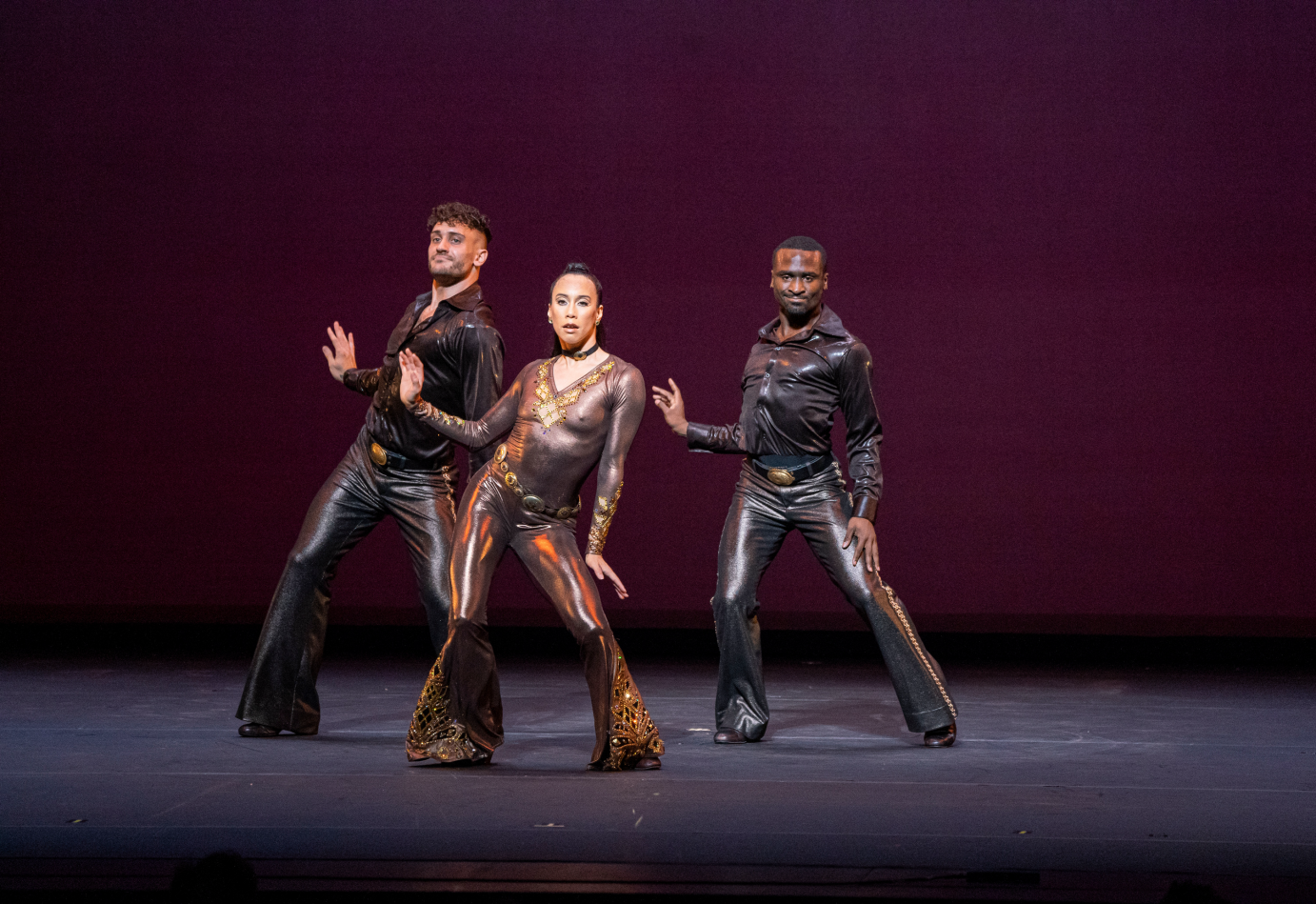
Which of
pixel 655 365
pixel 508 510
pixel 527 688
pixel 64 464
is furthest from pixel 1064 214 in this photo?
pixel 64 464

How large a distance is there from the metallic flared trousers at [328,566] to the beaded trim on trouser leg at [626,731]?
0.71m

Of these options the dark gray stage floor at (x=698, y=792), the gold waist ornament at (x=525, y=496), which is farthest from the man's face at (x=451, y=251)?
the dark gray stage floor at (x=698, y=792)

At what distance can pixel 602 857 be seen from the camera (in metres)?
2.92

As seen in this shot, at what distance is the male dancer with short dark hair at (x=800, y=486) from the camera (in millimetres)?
4467

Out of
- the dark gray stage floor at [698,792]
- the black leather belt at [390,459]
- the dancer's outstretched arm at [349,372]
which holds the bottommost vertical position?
the dark gray stage floor at [698,792]

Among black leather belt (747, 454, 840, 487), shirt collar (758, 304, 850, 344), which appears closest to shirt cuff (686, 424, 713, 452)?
black leather belt (747, 454, 840, 487)

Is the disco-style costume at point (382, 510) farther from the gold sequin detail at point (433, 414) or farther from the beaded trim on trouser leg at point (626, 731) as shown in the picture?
the beaded trim on trouser leg at point (626, 731)

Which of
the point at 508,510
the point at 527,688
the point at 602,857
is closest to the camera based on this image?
the point at 602,857

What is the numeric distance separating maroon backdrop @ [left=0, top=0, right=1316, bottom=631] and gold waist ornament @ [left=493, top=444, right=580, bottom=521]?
2.95 metres

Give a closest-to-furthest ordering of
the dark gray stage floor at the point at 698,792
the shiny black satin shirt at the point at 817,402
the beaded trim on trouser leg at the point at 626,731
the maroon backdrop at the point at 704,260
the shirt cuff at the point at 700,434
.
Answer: the dark gray stage floor at the point at 698,792 → the beaded trim on trouser leg at the point at 626,731 → the shiny black satin shirt at the point at 817,402 → the shirt cuff at the point at 700,434 → the maroon backdrop at the point at 704,260

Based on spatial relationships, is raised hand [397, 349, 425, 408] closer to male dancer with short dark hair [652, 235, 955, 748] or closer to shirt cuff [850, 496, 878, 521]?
male dancer with short dark hair [652, 235, 955, 748]

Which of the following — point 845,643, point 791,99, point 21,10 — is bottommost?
point 845,643

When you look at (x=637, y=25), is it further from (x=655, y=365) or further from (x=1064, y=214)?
(x=1064, y=214)

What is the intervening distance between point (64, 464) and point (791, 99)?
4.10 metres
